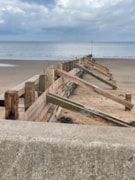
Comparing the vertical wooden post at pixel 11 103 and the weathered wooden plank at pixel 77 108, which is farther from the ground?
the vertical wooden post at pixel 11 103

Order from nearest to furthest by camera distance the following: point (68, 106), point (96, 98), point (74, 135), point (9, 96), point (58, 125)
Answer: point (74, 135), point (58, 125), point (9, 96), point (68, 106), point (96, 98)

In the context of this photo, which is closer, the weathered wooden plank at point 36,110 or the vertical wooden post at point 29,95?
the weathered wooden plank at point 36,110

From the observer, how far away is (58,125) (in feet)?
6.52

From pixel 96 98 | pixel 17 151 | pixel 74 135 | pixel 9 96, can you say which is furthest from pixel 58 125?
pixel 96 98

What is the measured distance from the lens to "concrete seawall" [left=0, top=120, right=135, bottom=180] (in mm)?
1679

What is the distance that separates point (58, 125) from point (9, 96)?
1.36 m

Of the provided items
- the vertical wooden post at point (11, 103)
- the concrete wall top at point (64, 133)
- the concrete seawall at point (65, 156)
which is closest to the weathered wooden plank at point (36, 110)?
the vertical wooden post at point (11, 103)

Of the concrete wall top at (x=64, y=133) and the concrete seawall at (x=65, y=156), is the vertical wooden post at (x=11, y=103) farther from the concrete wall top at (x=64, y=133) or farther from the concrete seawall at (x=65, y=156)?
the concrete seawall at (x=65, y=156)

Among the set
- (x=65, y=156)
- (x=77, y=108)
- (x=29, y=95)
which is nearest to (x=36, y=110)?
(x=29, y=95)

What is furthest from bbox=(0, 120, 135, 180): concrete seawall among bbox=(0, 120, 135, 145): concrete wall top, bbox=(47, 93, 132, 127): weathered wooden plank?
bbox=(47, 93, 132, 127): weathered wooden plank

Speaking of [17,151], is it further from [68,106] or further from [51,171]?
[68,106]

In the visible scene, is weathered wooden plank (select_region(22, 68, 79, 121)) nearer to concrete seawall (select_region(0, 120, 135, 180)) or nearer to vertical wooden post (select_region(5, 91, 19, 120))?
vertical wooden post (select_region(5, 91, 19, 120))

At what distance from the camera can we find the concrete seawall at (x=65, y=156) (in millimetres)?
1679

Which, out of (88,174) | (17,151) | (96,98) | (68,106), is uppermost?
(17,151)
